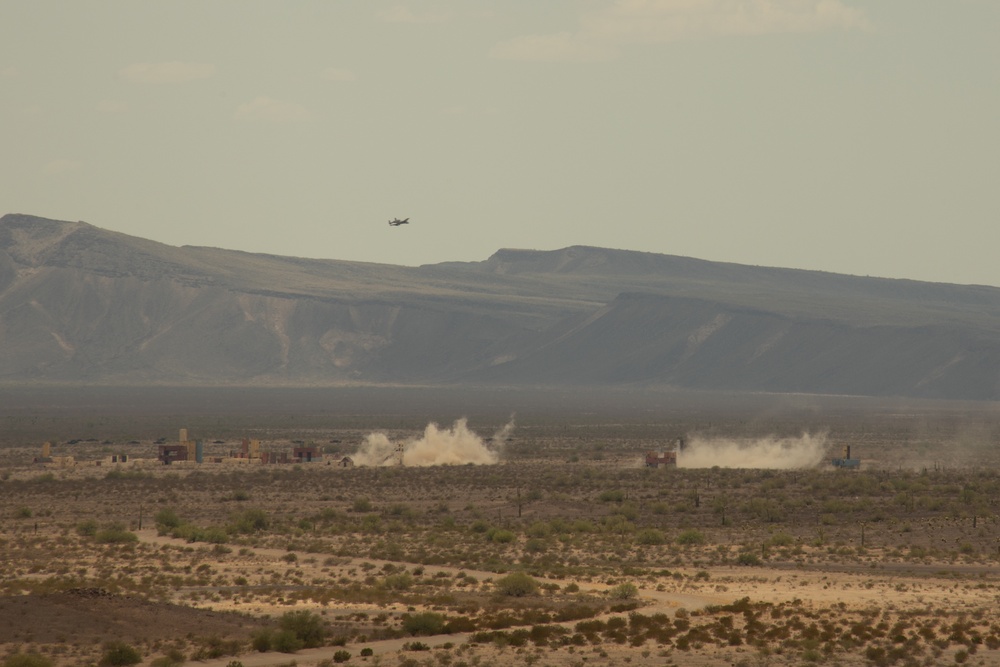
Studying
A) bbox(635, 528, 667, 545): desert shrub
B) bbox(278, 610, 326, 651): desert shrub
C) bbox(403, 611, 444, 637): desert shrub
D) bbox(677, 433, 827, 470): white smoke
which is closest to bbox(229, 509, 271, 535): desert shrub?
bbox(635, 528, 667, 545): desert shrub

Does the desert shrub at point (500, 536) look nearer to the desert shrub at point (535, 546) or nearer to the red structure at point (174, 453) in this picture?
the desert shrub at point (535, 546)

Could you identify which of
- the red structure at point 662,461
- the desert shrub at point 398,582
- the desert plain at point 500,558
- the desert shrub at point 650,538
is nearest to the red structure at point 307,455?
the desert plain at point 500,558

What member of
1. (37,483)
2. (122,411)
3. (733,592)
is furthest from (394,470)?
(122,411)

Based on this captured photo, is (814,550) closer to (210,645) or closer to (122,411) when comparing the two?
(210,645)

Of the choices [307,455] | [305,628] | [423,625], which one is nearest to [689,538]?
[423,625]

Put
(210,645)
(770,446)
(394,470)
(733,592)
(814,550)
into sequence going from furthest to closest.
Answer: (770,446), (394,470), (814,550), (733,592), (210,645)

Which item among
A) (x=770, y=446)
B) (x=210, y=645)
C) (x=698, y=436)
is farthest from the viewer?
(x=698, y=436)

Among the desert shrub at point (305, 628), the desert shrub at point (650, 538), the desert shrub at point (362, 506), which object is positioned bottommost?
the desert shrub at point (362, 506)
